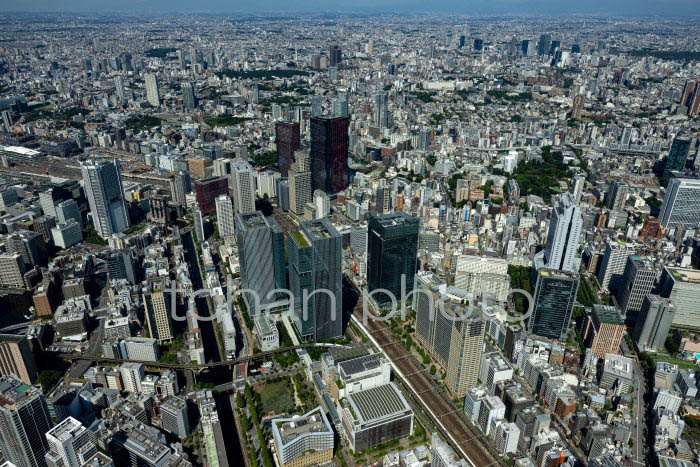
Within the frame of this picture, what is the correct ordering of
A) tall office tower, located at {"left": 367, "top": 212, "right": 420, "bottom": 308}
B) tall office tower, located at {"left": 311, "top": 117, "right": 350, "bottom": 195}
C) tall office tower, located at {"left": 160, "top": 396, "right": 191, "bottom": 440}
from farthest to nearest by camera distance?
tall office tower, located at {"left": 311, "top": 117, "right": 350, "bottom": 195}, tall office tower, located at {"left": 367, "top": 212, "right": 420, "bottom": 308}, tall office tower, located at {"left": 160, "top": 396, "right": 191, "bottom": 440}

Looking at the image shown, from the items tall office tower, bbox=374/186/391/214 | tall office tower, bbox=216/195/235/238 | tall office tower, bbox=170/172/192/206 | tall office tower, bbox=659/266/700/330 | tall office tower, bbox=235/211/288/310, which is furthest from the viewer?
tall office tower, bbox=170/172/192/206

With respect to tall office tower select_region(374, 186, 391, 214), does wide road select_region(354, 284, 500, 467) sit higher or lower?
lower

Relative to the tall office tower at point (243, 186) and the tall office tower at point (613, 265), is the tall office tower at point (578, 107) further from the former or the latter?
the tall office tower at point (243, 186)

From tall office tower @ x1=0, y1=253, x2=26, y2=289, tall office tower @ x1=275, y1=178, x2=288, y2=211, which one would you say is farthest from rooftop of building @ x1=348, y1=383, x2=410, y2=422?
tall office tower @ x1=275, y1=178, x2=288, y2=211

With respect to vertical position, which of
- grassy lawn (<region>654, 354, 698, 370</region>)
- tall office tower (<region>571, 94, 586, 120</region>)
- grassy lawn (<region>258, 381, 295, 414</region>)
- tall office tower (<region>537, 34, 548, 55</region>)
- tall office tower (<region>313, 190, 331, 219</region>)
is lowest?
grassy lawn (<region>258, 381, 295, 414</region>)

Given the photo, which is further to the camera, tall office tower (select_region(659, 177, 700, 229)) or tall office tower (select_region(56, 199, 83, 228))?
tall office tower (select_region(659, 177, 700, 229))

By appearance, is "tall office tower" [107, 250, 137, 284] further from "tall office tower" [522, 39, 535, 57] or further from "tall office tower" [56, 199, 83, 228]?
"tall office tower" [522, 39, 535, 57]

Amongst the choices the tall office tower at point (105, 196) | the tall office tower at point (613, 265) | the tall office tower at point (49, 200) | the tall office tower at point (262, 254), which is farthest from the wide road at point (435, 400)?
the tall office tower at point (49, 200)
